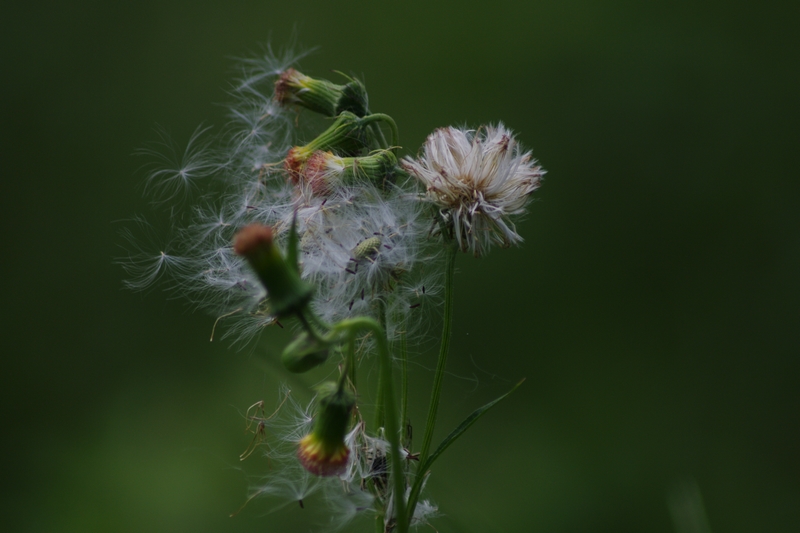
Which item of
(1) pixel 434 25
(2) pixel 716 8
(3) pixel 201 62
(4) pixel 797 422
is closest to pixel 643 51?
(2) pixel 716 8

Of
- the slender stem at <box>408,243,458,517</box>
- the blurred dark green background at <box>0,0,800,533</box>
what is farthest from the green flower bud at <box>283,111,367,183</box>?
the blurred dark green background at <box>0,0,800,533</box>

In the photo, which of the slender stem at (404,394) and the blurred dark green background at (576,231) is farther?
the blurred dark green background at (576,231)

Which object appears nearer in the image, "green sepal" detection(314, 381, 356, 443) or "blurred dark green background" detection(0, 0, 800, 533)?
"green sepal" detection(314, 381, 356, 443)

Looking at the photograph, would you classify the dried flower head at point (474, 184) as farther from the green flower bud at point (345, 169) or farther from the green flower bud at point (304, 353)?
the green flower bud at point (304, 353)

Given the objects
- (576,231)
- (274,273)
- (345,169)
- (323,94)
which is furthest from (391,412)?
(576,231)

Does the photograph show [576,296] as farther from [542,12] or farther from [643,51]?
[542,12]

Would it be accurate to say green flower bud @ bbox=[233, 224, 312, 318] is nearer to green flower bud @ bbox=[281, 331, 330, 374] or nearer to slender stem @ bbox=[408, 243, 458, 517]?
green flower bud @ bbox=[281, 331, 330, 374]

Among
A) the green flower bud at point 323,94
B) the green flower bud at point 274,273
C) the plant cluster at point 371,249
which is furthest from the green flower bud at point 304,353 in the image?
the green flower bud at point 323,94
